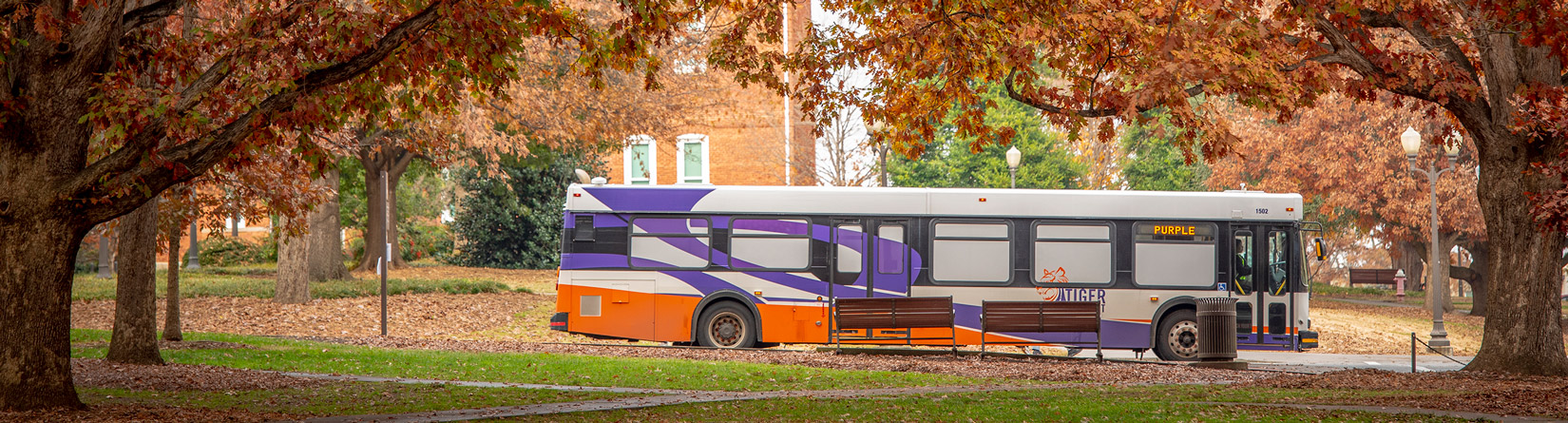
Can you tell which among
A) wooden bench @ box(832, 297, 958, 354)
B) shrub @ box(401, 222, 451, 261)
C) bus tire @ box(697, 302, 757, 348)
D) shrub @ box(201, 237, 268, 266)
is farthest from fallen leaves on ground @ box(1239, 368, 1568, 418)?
shrub @ box(201, 237, 268, 266)

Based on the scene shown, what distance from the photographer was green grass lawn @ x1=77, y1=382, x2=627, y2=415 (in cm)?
977

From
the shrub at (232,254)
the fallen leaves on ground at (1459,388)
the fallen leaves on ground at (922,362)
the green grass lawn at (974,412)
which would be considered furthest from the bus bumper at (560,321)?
the shrub at (232,254)

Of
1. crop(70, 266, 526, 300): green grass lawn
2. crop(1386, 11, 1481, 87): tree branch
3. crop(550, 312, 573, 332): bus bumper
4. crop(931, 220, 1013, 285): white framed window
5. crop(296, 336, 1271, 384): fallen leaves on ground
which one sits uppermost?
crop(1386, 11, 1481, 87): tree branch

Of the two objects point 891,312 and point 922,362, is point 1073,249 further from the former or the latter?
point 922,362

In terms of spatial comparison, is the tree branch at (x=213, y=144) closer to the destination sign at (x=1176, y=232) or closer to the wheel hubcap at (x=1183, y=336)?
the destination sign at (x=1176, y=232)

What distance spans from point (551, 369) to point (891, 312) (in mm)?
5088

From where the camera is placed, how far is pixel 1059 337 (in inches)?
685

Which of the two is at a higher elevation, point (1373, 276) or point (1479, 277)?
point (1479, 277)

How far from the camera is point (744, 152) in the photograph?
42875 millimetres

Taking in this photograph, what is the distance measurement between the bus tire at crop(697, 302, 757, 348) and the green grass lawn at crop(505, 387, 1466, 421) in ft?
22.7

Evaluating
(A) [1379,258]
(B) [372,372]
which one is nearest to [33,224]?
(B) [372,372]

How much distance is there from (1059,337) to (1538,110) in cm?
651

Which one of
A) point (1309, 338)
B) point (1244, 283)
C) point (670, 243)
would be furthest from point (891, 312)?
point (1309, 338)

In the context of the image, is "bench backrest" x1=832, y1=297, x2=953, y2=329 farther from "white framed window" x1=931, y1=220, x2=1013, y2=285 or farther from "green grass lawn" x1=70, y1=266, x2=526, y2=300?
"green grass lawn" x1=70, y1=266, x2=526, y2=300
